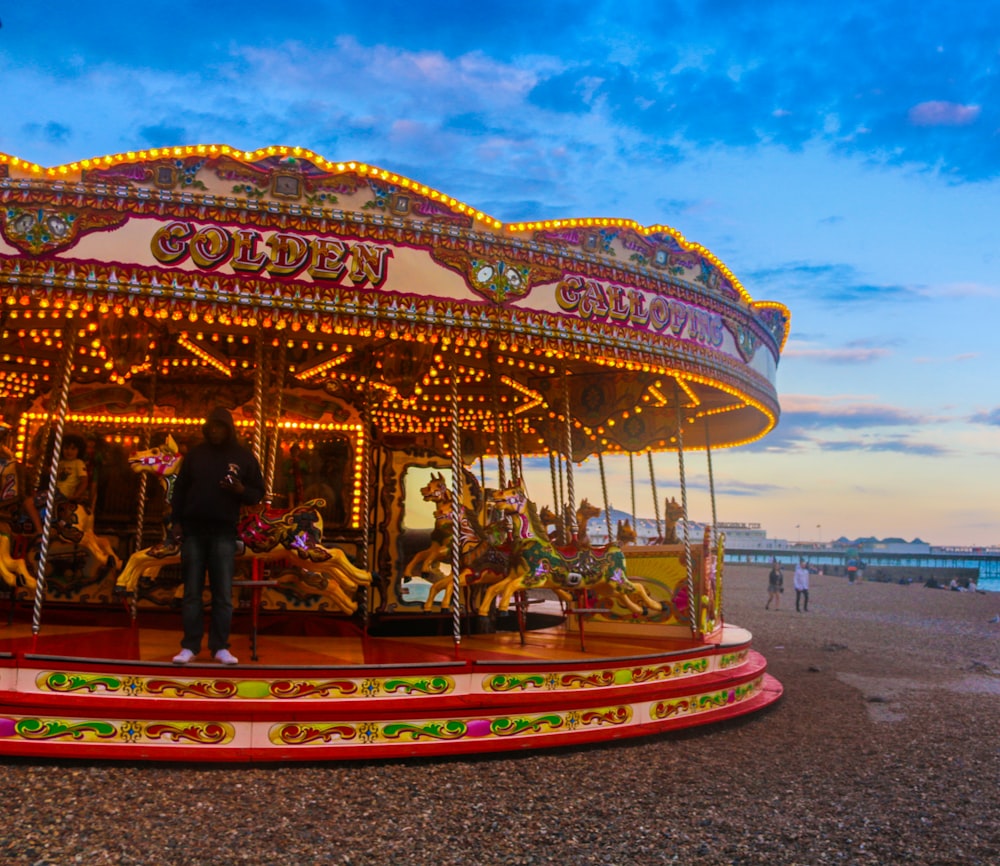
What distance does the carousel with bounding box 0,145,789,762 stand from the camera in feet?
20.7

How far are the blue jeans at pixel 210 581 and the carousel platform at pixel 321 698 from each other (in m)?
0.22

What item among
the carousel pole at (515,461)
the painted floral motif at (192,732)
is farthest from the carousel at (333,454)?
the carousel pole at (515,461)

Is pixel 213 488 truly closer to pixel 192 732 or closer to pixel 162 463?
pixel 162 463

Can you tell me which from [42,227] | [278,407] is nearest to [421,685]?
[278,407]

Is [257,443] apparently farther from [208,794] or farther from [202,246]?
[208,794]

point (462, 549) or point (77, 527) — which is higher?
point (77, 527)

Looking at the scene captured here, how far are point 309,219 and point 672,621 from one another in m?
5.77

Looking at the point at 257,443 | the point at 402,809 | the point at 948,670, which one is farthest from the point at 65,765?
the point at 948,670

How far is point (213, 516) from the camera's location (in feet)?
21.2

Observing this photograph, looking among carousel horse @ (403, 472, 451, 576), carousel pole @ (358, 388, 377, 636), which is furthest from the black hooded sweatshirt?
carousel pole @ (358, 388, 377, 636)

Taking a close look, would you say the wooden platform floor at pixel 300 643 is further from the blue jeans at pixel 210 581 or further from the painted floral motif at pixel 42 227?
the painted floral motif at pixel 42 227

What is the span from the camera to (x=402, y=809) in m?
5.21

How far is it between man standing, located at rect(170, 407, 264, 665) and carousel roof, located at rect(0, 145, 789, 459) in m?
1.11

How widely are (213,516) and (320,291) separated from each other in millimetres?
1944
